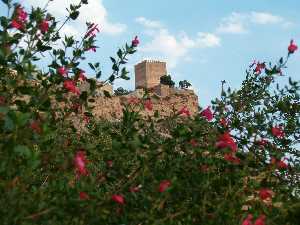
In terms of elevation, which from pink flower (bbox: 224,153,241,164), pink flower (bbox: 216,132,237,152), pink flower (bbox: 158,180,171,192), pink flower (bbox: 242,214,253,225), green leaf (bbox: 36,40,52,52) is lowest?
pink flower (bbox: 242,214,253,225)

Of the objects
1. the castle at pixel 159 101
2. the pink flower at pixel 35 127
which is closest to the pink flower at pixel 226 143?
the pink flower at pixel 35 127

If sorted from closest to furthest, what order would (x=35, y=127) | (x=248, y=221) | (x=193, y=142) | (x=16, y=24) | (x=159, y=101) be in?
(x=248, y=221) → (x=35, y=127) → (x=193, y=142) → (x=16, y=24) → (x=159, y=101)

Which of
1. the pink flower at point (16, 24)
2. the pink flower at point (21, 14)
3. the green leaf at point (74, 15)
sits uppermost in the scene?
the green leaf at point (74, 15)

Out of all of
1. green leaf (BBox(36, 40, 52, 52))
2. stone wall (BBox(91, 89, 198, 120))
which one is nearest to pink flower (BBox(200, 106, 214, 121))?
green leaf (BBox(36, 40, 52, 52))

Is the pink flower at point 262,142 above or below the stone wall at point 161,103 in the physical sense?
below

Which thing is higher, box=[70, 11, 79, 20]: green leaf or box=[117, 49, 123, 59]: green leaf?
box=[70, 11, 79, 20]: green leaf

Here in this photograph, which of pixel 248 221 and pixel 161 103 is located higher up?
pixel 161 103

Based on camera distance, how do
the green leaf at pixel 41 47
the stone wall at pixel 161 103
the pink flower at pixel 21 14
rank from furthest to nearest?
the stone wall at pixel 161 103, the green leaf at pixel 41 47, the pink flower at pixel 21 14

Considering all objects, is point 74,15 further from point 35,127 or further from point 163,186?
point 163,186

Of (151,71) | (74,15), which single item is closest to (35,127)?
(74,15)

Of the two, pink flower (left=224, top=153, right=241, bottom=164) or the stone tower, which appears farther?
the stone tower

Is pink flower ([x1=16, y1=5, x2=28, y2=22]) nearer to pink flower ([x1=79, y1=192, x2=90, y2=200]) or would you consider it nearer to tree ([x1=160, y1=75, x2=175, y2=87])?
pink flower ([x1=79, y1=192, x2=90, y2=200])

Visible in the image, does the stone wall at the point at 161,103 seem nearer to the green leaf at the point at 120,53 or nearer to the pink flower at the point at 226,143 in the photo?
the green leaf at the point at 120,53

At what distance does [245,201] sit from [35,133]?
47.8 inches
